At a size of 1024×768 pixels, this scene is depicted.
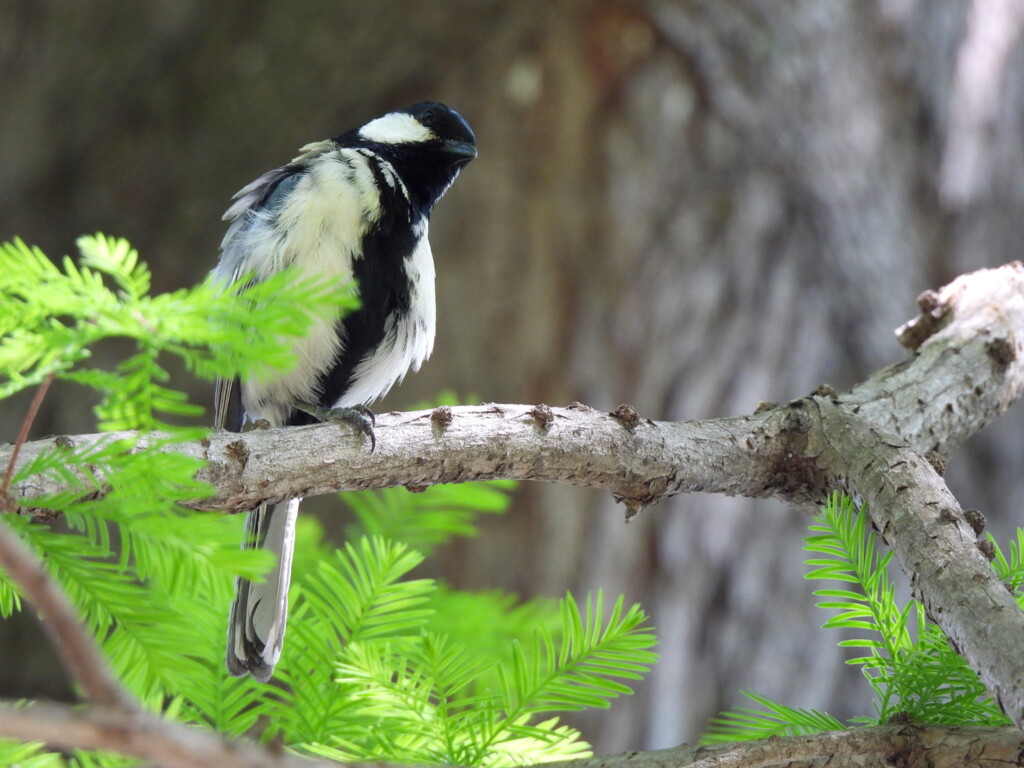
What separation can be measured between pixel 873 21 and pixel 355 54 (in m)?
1.75

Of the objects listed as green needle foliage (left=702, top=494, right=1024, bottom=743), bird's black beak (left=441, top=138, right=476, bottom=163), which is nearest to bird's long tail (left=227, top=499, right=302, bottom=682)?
green needle foliage (left=702, top=494, right=1024, bottom=743)

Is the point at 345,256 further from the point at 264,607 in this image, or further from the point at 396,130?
the point at 264,607

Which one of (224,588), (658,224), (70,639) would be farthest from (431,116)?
(70,639)

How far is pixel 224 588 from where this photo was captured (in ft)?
4.44

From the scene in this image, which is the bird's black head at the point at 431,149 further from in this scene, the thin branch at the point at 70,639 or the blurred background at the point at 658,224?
the thin branch at the point at 70,639

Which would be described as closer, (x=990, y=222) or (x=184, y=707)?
(x=184, y=707)

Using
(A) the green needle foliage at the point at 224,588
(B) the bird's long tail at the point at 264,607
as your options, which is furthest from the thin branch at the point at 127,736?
(B) the bird's long tail at the point at 264,607

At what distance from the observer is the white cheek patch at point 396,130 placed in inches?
102

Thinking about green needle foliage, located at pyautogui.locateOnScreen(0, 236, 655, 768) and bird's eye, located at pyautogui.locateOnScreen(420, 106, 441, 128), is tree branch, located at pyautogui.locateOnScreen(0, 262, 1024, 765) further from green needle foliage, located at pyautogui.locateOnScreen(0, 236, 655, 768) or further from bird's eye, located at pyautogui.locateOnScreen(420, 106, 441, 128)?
bird's eye, located at pyautogui.locateOnScreen(420, 106, 441, 128)

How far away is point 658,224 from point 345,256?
1337 mm

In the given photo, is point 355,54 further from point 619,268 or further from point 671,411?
point 671,411

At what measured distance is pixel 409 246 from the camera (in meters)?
2.31

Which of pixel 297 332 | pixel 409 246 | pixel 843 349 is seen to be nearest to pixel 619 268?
pixel 843 349

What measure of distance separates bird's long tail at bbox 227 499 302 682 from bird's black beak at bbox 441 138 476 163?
1004 millimetres
